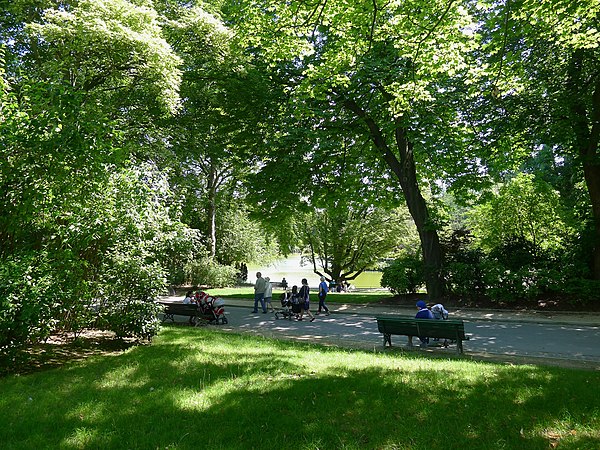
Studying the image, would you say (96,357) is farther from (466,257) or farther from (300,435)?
(466,257)

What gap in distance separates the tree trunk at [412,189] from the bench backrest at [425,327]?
8818 mm

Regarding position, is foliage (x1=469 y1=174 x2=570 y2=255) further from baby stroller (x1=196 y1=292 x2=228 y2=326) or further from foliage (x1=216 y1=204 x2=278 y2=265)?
foliage (x1=216 y1=204 x2=278 y2=265)

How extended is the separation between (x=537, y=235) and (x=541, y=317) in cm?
770

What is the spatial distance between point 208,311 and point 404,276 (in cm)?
934

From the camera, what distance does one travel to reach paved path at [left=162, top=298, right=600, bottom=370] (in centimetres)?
903

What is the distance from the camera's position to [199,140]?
63.7 feet

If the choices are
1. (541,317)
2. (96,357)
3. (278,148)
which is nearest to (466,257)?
(541,317)

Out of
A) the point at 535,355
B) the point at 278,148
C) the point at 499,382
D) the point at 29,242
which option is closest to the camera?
the point at 499,382

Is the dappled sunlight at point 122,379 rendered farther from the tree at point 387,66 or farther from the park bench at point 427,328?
the tree at point 387,66

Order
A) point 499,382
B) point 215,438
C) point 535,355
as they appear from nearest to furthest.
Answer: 1. point 215,438
2. point 499,382
3. point 535,355

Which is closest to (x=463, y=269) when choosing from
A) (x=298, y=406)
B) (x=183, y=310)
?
(x=183, y=310)

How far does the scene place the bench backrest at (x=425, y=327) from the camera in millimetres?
8451

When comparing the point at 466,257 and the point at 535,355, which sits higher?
the point at 466,257

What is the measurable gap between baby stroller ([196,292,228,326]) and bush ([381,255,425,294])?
831 cm
